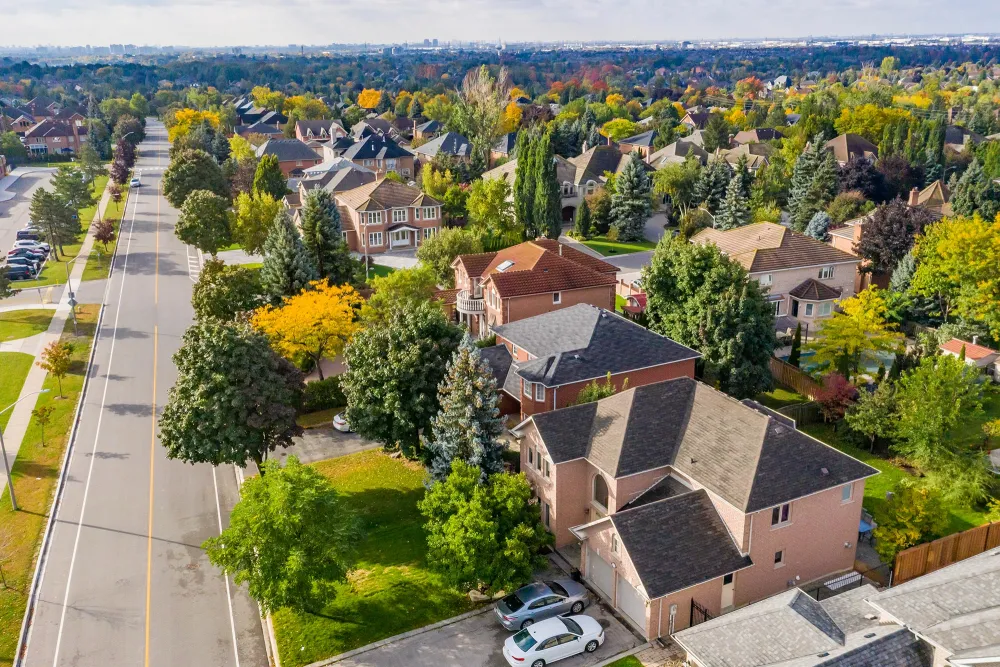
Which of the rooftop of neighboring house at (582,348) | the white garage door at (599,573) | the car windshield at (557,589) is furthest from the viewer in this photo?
the rooftop of neighboring house at (582,348)

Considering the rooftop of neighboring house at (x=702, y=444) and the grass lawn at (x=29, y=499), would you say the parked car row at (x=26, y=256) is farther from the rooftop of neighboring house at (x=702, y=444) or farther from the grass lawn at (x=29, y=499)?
the rooftop of neighboring house at (x=702, y=444)

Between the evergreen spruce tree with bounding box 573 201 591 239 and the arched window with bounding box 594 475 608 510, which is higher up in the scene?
the evergreen spruce tree with bounding box 573 201 591 239

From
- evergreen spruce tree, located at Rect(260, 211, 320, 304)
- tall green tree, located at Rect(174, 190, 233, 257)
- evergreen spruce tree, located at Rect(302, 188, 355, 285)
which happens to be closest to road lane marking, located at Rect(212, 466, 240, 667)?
evergreen spruce tree, located at Rect(260, 211, 320, 304)

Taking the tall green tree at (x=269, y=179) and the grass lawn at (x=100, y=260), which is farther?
the tall green tree at (x=269, y=179)

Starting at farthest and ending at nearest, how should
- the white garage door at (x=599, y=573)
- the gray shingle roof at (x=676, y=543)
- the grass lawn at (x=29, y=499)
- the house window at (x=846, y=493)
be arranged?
the grass lawn at (x=29, y=499)
the house window at (x=846, y=493)
the white garage door at (x=599, y=573)
the gray shingle roof at (x=676, y=543)

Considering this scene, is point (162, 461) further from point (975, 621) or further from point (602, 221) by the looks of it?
point (602, 221)

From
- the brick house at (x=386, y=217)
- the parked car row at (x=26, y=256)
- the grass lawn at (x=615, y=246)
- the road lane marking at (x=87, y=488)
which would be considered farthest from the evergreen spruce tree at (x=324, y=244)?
the parked car row at (x=26, y=256)

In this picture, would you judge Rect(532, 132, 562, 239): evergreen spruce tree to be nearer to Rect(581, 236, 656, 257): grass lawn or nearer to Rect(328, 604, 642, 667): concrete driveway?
Rect(581, 236, 656, 257): grass lawn
